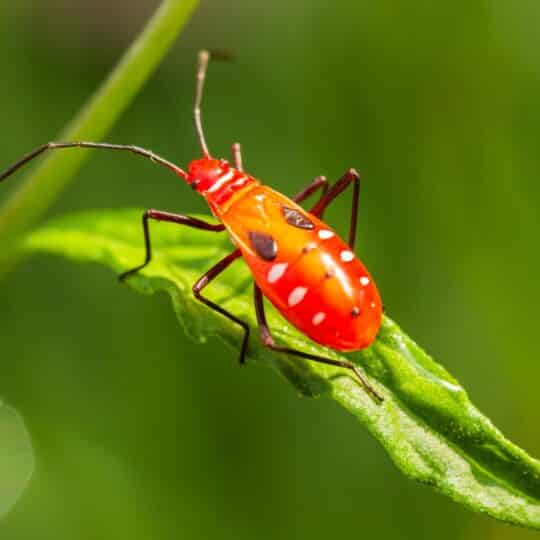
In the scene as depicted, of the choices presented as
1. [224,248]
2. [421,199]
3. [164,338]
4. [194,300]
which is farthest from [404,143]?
[194,300]

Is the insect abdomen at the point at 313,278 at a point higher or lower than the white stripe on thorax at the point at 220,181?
higher

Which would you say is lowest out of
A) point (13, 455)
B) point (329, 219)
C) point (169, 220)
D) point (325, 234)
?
point (13, 455)

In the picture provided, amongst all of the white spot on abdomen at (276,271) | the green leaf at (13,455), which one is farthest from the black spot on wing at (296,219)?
the green leaf at (13,455)

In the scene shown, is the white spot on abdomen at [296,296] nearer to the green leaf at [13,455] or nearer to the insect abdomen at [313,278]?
the insect abdomen at [313,278]

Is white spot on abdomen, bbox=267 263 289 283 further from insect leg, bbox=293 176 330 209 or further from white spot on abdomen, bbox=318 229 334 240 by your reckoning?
insect leg, bbox=293 176 330 209

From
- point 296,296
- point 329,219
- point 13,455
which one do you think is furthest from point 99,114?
point 329,219

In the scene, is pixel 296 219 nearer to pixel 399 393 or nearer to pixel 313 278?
pixel 313 278

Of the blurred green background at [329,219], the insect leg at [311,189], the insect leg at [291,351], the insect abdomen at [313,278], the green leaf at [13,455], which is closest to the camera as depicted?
the insect leg at [291,351]
